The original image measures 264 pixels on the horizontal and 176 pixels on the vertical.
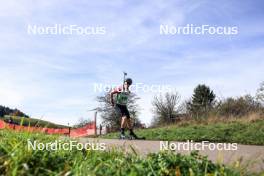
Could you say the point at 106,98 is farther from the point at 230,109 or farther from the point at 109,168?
the point at 109,168

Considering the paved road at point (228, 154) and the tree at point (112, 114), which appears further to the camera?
the tree at point (112, 114)

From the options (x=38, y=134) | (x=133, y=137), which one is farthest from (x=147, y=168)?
(x=133, y=137)

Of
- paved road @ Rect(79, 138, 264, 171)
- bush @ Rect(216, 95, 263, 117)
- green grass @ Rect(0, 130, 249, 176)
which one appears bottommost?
paved road @ Rect(79, 138, 264, 171)

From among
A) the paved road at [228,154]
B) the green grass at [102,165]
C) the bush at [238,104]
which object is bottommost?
the paved road at [228,154]

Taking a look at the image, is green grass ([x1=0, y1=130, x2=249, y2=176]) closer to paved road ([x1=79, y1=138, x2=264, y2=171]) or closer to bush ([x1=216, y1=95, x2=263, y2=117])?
paved road ([x1=79, y1=138, x2=264, y2=171])

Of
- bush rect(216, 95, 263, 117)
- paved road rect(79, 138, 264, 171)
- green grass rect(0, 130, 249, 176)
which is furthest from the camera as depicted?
bush rect(216, 95, 263, 117)

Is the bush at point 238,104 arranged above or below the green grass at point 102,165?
above

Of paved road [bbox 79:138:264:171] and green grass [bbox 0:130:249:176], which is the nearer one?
green grass [bbox 0:130:249:176]

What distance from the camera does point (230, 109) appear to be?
1547 inches

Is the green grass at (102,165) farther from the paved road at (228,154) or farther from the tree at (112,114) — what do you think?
the tree at (112,114)

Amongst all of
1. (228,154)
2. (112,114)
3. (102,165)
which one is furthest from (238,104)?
(102,165)

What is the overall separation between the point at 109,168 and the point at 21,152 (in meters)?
0.91

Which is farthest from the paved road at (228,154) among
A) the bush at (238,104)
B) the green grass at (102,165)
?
the bush at (238,104)

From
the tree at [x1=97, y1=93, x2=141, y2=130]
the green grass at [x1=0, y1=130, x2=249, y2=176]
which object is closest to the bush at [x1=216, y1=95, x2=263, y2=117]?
the tree at [x1=97, y1=93, x2=141, y2=130]
